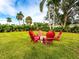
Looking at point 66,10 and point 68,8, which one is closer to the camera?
point 68,8

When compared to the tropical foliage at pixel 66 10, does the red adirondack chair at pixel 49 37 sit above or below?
below

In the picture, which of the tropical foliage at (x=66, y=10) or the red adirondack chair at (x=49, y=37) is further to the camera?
the tropical foliage at (x=66, y=10)

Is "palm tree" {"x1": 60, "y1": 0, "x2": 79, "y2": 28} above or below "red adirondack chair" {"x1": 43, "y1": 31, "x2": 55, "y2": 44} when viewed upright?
above

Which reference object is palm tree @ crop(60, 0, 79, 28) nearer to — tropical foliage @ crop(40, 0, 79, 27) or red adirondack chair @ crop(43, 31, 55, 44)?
tropical foliage @ crop(40, 0, 79, 27)

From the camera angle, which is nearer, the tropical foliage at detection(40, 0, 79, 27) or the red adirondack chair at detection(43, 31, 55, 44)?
the red adirondack chair at detection(43, 31, 55, 44)

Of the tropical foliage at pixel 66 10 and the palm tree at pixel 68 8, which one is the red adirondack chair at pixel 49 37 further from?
the palm tree at pixel 68 8

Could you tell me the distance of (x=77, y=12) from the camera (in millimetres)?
42906

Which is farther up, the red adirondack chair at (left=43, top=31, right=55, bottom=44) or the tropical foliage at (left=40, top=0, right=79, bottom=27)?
the tropical foliage at (left=40, top=0, right=79, bottom=27)

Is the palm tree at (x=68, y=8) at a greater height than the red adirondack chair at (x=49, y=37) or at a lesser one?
greater

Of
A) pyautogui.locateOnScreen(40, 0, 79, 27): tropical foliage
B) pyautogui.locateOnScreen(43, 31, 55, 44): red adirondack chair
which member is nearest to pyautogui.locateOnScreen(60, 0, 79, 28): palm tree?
pyautogui.locateOnScreen(40, 0, 79, 27): tropical foliage

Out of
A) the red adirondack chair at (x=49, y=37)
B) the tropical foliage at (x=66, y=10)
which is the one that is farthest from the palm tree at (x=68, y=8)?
the red adirondack chair at (x=49, y=37)

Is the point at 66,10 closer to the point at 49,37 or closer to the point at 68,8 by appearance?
the point at 68,8

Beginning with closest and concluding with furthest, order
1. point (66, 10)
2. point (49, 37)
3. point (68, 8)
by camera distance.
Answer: point (49, 37) < point (68, 8) < point (66, 10)

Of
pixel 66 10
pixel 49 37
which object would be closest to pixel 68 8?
pixel 66 10
